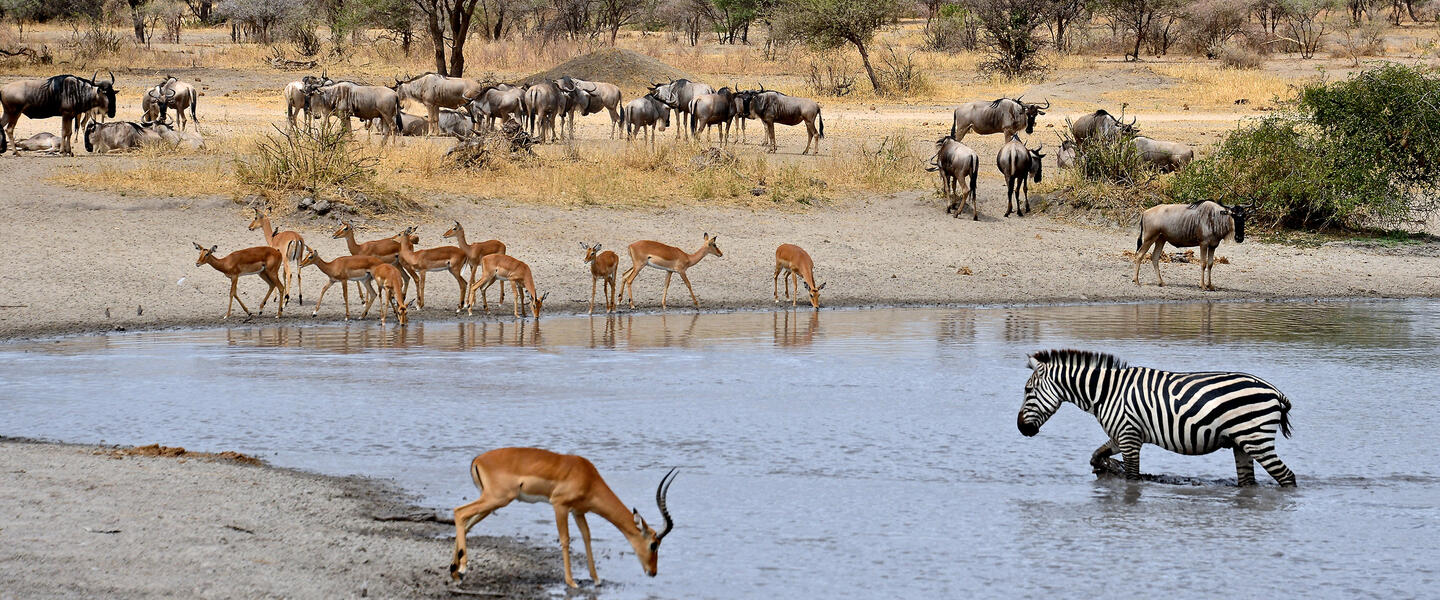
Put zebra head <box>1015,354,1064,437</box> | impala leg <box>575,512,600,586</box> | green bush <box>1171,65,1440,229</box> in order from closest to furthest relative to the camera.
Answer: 1. impala leg <box>575,512,600,586</box>
2. zebra head <box>1015,354,1064,437</box>
3. green bush <box>1171,65,1440,229</box>

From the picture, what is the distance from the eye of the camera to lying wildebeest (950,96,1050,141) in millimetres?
26625

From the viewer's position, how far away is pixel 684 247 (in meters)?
18.1

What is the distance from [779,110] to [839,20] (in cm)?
1155

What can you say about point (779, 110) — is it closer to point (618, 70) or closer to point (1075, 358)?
point (618, 70)

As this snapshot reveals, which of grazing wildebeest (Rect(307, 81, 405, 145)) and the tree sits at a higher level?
the tree

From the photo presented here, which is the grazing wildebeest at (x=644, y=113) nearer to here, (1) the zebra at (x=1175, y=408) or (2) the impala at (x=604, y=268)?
(2) the impala at (x=604, y=268)

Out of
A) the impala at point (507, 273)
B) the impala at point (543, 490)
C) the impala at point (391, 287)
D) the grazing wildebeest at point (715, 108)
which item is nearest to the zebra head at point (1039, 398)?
the impala at point (543, 490)

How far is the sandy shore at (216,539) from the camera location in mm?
5840

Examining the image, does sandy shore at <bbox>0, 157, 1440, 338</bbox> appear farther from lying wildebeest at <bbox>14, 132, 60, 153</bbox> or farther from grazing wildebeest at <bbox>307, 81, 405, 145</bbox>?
grazing wildebeest at <bbox>307, 81, 405, 145</bbox>

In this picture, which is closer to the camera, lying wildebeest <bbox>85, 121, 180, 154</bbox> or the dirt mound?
lying wildebeest <bbox>85, 121, 180, 154</bbox>

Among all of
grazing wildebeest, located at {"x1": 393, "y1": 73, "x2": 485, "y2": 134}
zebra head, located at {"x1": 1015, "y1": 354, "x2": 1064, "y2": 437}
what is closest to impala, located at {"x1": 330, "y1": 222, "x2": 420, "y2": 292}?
zebra head, located at {"x1": 1015, "y1": 354, "x2": 1064, "y2": 437}

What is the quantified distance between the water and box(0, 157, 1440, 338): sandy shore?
107 centimetres

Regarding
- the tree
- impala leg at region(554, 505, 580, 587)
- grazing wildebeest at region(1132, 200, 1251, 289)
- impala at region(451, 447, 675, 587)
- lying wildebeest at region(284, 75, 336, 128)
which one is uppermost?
the tree

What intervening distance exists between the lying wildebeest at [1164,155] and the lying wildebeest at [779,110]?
19.2 ft
